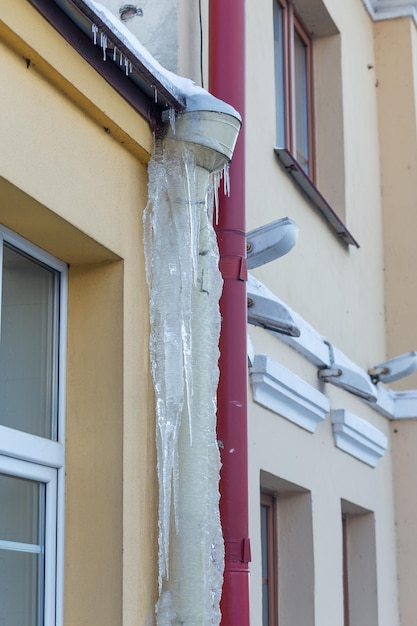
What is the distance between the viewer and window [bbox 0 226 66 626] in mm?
4207

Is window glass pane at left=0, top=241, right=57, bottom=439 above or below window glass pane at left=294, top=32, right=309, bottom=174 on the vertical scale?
below

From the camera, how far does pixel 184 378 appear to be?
476 cm

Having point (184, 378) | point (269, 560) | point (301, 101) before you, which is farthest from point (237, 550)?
point (301, 101)

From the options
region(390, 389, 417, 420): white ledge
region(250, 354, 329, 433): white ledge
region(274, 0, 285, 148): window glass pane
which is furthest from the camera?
region(390, 389, 417, 420): white ledge

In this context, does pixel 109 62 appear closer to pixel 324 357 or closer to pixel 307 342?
pixel 307 342

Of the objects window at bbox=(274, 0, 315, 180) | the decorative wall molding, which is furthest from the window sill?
the decorative wall molding

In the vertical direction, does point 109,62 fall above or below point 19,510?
above

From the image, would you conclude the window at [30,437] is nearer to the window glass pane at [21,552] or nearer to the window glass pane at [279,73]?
the window glass pane at [21,552]

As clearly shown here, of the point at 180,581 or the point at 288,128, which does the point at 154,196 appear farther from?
the point at 288,128

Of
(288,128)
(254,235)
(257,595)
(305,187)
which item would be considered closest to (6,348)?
(254,235)

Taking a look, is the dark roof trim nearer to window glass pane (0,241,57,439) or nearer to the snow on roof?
the snow on roof

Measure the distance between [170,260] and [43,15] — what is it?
108 cm

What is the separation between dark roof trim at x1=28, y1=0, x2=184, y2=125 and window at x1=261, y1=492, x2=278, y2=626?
2864mm

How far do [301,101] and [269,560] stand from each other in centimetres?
307
